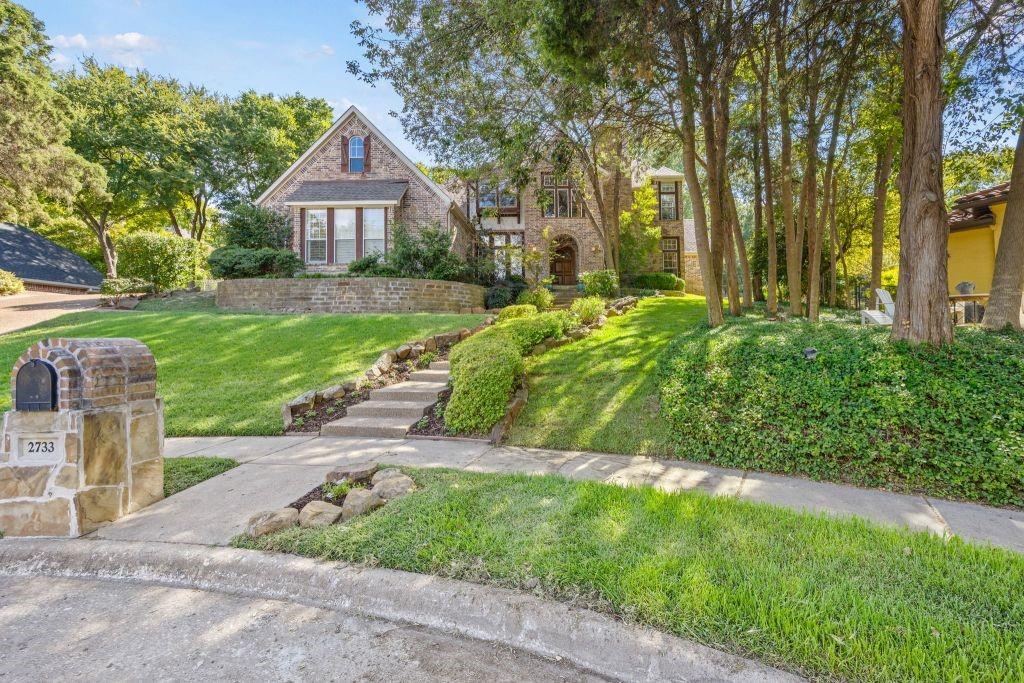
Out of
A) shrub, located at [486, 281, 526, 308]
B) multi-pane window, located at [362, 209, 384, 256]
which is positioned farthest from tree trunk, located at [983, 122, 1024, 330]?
multi-pane window, located at [362, 209, 384, 256]

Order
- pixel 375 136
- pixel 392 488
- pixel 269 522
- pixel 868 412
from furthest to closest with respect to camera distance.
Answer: pixel 375 136 < pixel 868 412 < pixel 392 488 < pixel 269 522

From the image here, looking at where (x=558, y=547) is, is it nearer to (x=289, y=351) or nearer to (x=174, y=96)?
(x=289, y=351)

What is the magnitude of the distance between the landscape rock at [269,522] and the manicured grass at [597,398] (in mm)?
2517

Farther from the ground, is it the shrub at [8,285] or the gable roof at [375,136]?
the gable roof at [375,136]

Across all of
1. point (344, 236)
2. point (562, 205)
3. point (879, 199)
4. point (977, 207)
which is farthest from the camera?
point (562, 205)

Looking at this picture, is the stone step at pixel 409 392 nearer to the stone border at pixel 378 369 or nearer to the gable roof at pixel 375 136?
the stone border at pixel 378 369

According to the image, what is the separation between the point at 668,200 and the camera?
82.5ft

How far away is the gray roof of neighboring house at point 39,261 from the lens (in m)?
21.3

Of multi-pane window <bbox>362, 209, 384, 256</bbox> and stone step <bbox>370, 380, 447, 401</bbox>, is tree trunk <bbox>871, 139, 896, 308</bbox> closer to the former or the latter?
stone step <bbox>370, 380, 447, 401</bbox>

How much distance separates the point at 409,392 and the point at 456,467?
8.18 feet

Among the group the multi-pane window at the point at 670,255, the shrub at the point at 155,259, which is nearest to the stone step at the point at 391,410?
the shrub at the point at 155,259

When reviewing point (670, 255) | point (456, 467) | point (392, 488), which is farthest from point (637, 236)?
point (392, 488)

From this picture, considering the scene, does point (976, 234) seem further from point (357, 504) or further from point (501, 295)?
point (357, 504)

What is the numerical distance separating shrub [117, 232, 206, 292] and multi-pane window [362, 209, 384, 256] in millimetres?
6756
